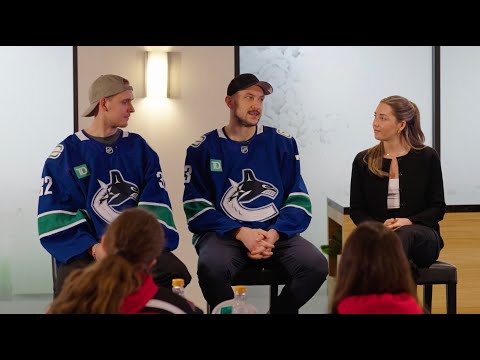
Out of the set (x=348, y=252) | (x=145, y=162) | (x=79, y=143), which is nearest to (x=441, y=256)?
(x=145, y=162)

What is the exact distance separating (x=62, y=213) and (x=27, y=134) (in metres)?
1.44

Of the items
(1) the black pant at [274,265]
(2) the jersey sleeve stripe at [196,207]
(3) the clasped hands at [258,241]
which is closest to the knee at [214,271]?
(1) the black pant at [274,265]

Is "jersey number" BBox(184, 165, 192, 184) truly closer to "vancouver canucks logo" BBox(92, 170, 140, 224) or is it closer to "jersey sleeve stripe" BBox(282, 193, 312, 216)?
"vancouver canucks logo" BBox(92, 170, 140, 224)

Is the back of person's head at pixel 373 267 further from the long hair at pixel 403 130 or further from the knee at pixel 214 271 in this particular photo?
the long hair at pixel 403 130

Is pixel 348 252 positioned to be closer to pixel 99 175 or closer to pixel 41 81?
pixel 99 175

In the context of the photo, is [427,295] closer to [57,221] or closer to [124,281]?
[57,221]

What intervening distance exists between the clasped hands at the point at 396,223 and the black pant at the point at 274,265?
36 cm

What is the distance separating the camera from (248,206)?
174 inches

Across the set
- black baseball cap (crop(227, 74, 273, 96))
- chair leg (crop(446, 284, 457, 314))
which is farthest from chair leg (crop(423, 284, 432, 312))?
black baseball cap (crop(227, 74, 273, 96))

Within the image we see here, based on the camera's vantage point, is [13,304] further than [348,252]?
Yes

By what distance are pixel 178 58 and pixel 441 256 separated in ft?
6.28

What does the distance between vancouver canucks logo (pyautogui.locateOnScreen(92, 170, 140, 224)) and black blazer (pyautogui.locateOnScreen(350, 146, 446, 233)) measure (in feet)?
3.61

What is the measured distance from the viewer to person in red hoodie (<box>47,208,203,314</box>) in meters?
2.58

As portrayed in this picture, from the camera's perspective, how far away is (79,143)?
170 inches
